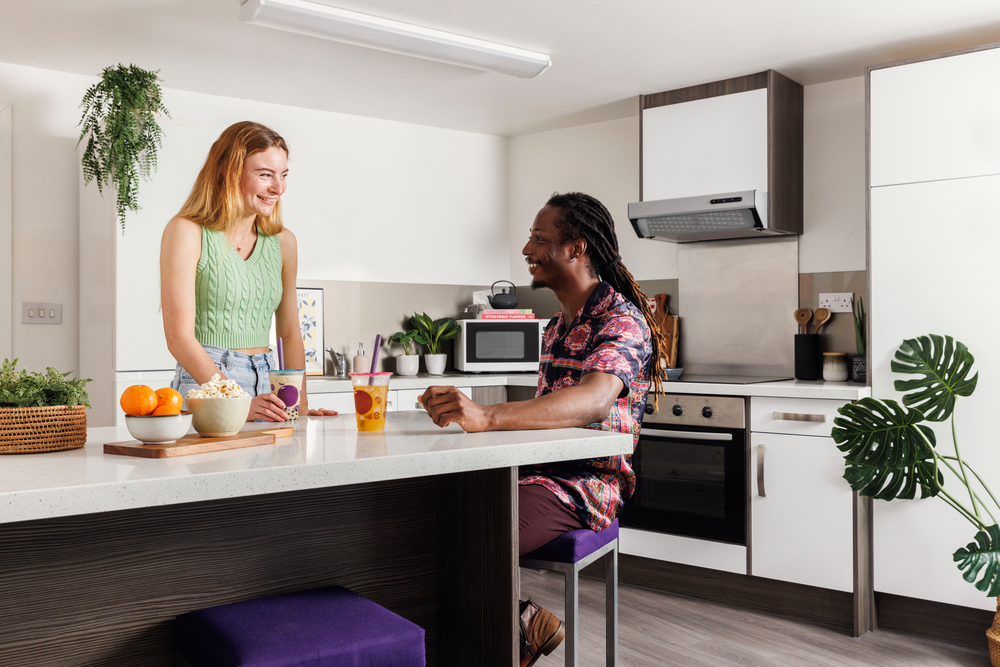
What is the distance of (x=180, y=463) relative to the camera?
123cm

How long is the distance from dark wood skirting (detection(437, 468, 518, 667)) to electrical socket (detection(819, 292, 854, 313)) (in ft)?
8.65

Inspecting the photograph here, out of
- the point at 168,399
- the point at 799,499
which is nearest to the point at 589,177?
the point at 799,499

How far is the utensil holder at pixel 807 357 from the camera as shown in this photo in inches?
148

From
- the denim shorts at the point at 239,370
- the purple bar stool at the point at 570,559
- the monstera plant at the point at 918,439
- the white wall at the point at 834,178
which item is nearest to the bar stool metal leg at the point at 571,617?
the purple bar stool at the point at 570,559

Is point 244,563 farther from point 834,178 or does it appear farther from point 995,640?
point 834,178

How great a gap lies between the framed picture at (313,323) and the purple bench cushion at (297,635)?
287 cm

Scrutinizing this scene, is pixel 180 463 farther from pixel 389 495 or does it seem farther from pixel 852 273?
pixel 852 273

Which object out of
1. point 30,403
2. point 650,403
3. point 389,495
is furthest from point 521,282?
point 30,403

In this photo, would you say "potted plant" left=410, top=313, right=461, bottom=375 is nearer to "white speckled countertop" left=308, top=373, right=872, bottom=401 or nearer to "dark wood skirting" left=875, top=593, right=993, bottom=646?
"white speckled countertop" left=308, top=373, right=872, bottom=401

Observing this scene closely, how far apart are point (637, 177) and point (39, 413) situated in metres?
3.62

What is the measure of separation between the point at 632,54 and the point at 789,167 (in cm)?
92

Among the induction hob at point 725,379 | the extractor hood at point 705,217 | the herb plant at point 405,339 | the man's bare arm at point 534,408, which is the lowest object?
the induction hob at point 725,379

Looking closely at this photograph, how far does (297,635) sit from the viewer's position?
1298 millimetres

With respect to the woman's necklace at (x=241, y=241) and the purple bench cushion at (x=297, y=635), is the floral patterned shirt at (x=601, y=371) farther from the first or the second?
the woman's necklace at (x=241, y=241)
